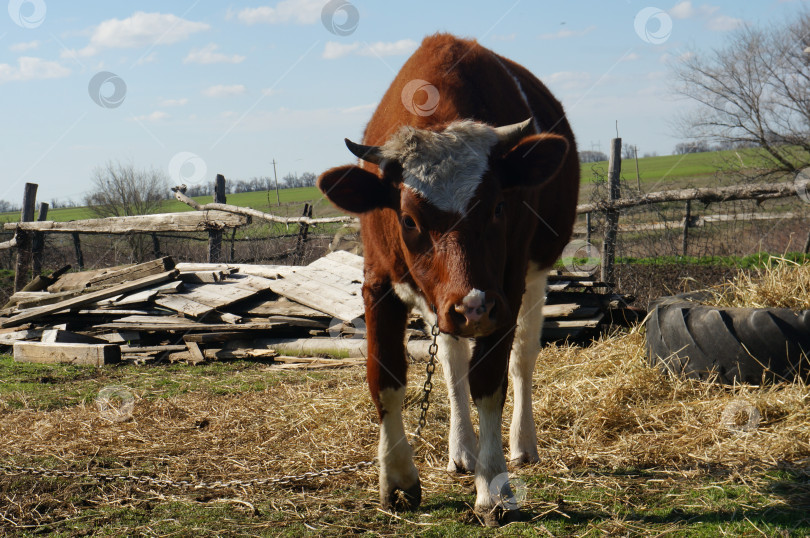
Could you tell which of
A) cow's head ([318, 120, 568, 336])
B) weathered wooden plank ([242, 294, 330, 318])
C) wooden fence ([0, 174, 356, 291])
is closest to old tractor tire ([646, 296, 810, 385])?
cow's head ([318, 120, 568, 336])

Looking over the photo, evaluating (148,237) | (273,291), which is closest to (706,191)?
(273,291)

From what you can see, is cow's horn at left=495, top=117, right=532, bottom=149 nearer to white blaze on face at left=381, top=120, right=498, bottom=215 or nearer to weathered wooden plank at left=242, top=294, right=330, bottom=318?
white blaze on face at left=381, top=120, right=498, bottom=215

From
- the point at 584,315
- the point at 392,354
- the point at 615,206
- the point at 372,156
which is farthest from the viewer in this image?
the point at 615,206

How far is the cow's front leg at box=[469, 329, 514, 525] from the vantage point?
338cm

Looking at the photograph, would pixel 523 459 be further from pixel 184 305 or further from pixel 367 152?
pixel 184 305

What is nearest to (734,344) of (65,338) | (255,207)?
(65,338)

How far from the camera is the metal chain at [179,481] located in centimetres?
390

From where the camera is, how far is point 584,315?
7414 millimetres

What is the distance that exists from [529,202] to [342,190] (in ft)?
3.78

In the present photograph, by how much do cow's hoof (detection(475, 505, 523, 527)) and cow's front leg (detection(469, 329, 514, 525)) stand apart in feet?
0.24

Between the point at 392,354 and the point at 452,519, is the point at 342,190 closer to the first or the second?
the point at 392,354

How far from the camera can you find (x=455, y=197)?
310 centimetres

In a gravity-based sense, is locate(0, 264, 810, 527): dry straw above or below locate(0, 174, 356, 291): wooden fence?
below

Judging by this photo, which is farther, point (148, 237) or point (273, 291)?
point (148, 237)
